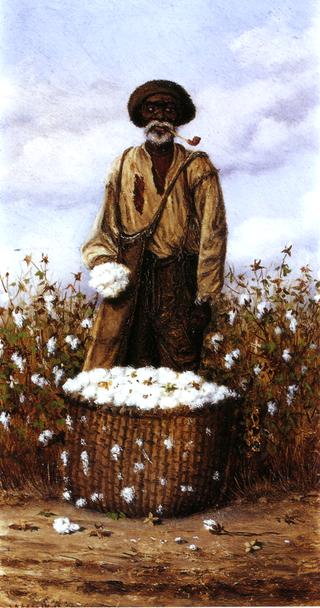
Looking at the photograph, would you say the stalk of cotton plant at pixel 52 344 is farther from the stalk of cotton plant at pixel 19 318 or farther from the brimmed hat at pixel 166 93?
the brimmed hat at pixel 166 93

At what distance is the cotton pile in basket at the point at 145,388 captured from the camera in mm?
3928

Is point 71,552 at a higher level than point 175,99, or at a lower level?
lower

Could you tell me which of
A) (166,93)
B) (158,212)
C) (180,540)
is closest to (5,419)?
(180,540)

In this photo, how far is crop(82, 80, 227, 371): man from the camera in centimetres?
406

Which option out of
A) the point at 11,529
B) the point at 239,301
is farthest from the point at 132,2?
the point at 11,529

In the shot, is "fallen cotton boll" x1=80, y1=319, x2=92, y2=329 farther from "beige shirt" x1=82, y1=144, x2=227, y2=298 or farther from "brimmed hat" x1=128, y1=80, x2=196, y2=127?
"brimmed hat" x1=128, y1=80, x2=196, y2=127

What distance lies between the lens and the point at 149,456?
3912 mm

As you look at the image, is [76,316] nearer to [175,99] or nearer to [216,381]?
[216,381]

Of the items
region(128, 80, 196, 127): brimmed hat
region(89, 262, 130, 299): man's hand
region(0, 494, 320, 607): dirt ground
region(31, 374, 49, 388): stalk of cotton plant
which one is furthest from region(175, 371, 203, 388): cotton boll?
region(128, 80, 196, 127): brimmed hat

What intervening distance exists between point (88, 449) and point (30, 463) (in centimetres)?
55

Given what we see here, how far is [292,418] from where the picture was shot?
Answer: 432 cm

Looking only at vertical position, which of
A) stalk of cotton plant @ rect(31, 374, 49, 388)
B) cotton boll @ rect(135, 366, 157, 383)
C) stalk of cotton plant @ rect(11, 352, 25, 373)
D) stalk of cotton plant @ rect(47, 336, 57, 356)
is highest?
stalk of cotton plant @ rect(47, 336, 57, 356)

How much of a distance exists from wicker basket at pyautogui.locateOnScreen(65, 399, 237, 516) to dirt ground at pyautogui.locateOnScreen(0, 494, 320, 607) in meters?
0.13

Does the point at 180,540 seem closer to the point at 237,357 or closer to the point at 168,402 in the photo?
the point at 168,402
